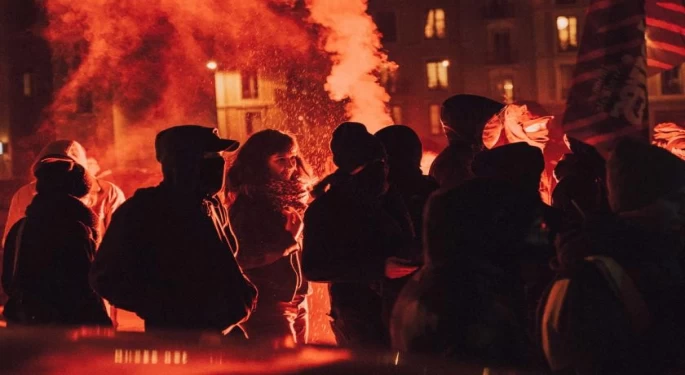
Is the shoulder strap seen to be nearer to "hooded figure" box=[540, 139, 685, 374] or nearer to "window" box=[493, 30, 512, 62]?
"hooded figure" box=[540, 139, 685, 374]

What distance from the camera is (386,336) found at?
18.6ft

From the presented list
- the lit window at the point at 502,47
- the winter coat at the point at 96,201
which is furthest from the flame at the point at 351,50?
the lit window at the point at 502,47

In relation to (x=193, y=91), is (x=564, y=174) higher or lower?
lower

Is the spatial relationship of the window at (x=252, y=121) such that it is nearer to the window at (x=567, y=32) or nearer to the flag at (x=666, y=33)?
the flag at (x=666, y=33)

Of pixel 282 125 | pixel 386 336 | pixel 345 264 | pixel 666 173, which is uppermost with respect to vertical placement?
pixel 282 125

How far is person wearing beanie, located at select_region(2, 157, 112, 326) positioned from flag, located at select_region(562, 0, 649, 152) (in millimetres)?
2633

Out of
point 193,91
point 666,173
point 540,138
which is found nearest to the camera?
point 666,173

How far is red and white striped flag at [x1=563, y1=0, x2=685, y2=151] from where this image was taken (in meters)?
5.66

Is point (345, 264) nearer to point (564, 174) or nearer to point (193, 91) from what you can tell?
point (564, 174)

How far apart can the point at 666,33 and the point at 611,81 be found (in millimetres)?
1064

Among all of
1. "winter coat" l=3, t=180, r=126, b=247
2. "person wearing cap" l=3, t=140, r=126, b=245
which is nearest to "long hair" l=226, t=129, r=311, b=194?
"person wearing cap" l=3, t=140, r=126, b=245

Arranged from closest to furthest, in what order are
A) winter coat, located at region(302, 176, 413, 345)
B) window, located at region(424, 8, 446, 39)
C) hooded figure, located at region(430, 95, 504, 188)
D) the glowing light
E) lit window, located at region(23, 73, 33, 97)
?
winter coat, located at region(302, 176, 413, 345) < hooded figure, located at region(430, 95, 504, 188) < window, located at region(424, 8, 446, 39) < the glowing light < lit window, located at region(23, 73, 33, 97)

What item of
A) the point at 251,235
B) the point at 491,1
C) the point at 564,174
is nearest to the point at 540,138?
the point at 564,174

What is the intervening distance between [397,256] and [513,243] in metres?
1.32
